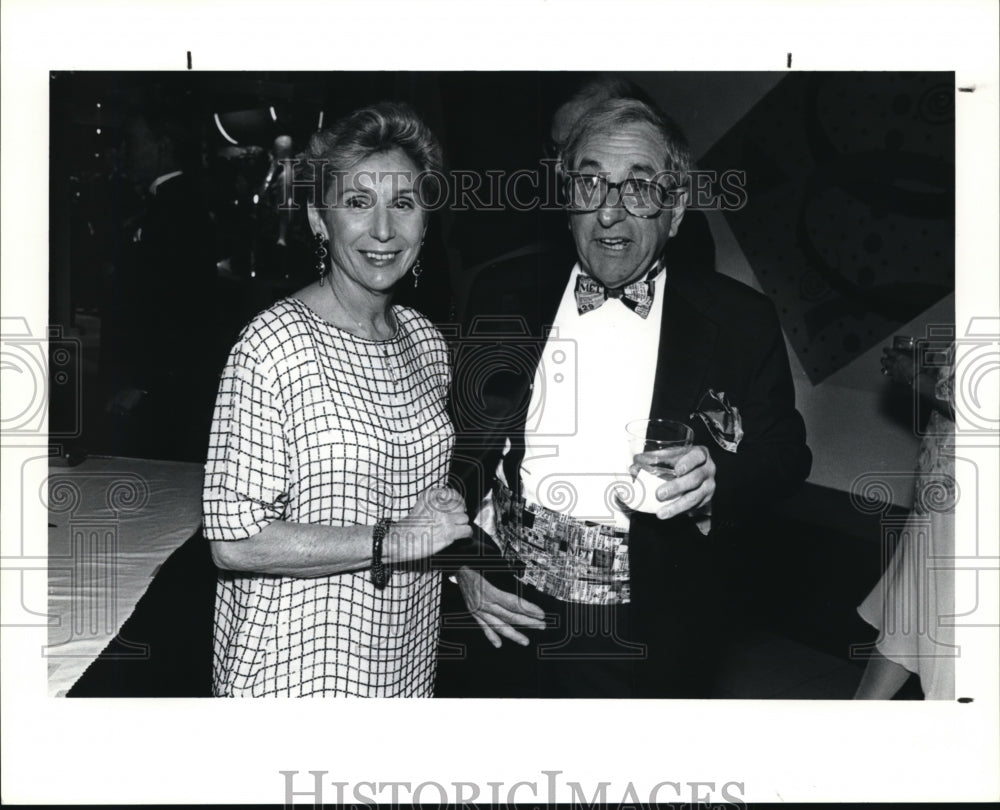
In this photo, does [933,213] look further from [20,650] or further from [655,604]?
[20,650]

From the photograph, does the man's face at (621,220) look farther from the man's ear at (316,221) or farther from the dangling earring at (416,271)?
the man's ear at (316,221)

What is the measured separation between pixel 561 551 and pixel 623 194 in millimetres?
988

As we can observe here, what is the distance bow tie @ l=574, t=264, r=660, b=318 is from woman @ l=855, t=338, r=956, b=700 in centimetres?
77

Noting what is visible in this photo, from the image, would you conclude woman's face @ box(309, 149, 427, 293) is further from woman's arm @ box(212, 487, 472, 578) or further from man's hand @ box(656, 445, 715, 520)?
man's hand @ box(656, 445, 715, 520)

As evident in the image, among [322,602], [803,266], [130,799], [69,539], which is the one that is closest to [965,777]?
[803,266]

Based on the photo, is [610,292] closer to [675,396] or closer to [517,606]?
[675,396]

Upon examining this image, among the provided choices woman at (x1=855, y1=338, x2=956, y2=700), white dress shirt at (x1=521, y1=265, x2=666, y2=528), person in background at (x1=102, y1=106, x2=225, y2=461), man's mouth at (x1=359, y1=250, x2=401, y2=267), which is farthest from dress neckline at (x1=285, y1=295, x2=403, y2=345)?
woman at (x1=855, y1=338, x2=956, y2=700)

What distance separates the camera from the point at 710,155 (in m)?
2.92

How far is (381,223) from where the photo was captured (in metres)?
2.82

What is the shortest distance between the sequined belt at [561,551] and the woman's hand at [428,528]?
4.4 inches

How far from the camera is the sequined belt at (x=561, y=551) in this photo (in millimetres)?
2924

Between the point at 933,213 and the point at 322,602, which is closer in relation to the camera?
the point at 322,602

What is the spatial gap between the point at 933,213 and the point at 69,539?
8.51 ft
